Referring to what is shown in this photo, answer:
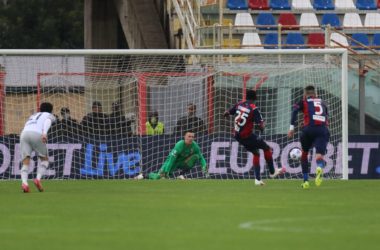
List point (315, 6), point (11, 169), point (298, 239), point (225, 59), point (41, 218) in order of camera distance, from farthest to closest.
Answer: point (315, 6) → point (225, 59) → point (11, 169) → point (41, 218) → point (298, 239)

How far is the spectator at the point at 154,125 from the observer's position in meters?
28.9

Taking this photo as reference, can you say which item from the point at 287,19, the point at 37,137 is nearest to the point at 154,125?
the point at 37,137

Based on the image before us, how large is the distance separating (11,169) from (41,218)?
44.8 ft

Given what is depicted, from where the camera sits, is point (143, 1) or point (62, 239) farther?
point (143, 1)

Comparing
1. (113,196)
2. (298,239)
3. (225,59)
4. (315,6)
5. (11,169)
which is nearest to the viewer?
(298,239)

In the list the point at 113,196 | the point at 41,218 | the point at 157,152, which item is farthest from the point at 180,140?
the point at 41,218

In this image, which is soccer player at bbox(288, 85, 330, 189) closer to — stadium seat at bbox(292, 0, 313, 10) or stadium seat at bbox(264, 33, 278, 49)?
stadium seat at bbox(264, 33, 278, 49)

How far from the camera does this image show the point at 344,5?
36500mm

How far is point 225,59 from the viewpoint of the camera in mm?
33062

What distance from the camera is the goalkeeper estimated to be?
2762 cm

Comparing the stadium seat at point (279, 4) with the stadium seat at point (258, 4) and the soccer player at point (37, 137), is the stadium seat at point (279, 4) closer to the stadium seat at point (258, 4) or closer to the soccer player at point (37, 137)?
the stadium seat at point (258, 4)

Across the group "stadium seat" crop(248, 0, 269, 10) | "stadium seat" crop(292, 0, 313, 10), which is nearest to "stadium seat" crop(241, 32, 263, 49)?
"stadium seat" crop(248, 0, 269, 10)

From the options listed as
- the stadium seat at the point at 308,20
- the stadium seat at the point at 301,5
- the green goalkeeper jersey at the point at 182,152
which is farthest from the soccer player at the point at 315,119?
the stadium seat at the point at 301,5

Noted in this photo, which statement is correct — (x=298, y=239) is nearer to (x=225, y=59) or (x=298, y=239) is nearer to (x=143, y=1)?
(x=225, y=59)
